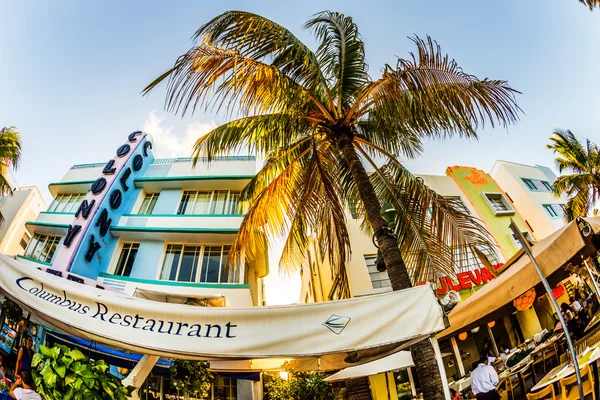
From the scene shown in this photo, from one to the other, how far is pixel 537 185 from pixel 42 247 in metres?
33.6

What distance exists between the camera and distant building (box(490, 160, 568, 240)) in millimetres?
23328

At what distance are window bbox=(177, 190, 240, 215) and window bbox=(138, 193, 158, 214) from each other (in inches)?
64.2

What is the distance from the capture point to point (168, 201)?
52.5ft

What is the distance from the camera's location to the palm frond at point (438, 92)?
20.5ft

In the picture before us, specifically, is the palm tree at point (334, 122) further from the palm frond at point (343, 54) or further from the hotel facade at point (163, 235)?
the hotel facade at point (163, 235)

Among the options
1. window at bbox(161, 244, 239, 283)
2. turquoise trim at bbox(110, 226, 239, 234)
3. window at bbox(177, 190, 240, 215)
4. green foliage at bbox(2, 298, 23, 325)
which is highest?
window at bbox(177, 190, 240, 215)

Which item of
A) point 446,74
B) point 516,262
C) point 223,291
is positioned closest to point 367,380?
point 223,291

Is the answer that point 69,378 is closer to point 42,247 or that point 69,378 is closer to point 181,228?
point 181,228

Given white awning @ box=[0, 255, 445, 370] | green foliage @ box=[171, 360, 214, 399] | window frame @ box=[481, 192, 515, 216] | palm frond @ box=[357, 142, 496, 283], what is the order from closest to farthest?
white awning @ box=[0, 255, 445, 370] < green foliage @ box=[171, 360, 214, 399] < palm frond @ box=[357, 142, 496, 283] < window frame @ box=[481, 192, 515, 216]

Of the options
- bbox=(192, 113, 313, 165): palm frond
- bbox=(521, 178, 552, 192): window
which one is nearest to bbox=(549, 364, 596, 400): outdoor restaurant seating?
bbox=(192, 113, 313, 165): palm frond

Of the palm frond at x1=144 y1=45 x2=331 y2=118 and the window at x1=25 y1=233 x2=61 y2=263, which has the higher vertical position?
the window at x1=25 y1=233 x2=61 y2=263

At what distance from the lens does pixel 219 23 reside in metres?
5.72

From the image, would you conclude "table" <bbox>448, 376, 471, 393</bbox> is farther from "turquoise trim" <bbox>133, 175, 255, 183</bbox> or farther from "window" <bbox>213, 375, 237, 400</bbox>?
"turquoise trim" <bbox>133, 175, 255, 183</bbox>

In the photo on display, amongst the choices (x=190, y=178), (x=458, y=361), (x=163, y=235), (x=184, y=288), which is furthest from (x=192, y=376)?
(x=458, y=361)
